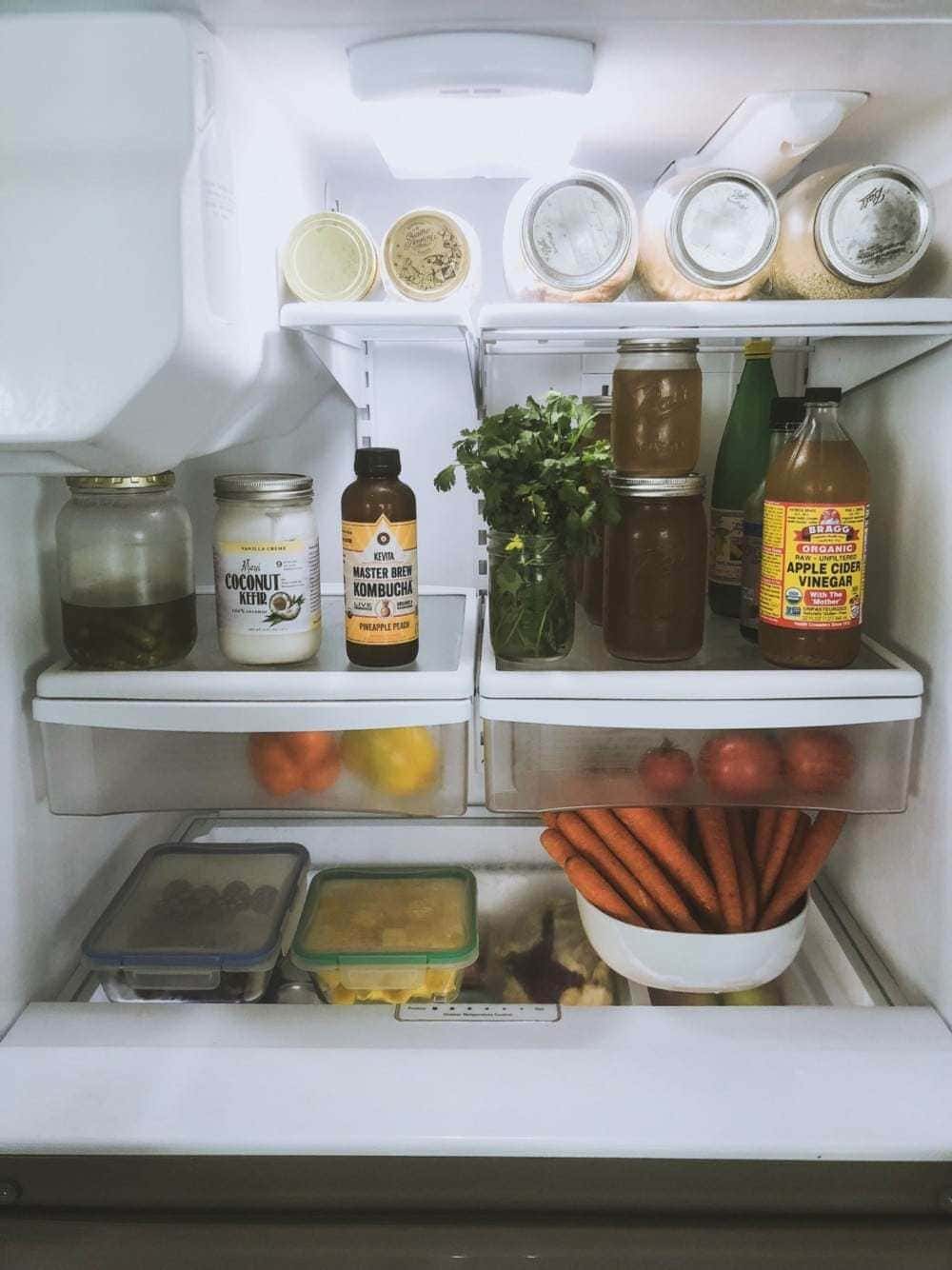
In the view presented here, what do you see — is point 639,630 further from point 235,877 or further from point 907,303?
point 235,877

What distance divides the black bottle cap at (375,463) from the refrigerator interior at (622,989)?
0.44ft

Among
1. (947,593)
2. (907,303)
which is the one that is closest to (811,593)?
(947,593)

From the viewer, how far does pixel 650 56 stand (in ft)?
3.10

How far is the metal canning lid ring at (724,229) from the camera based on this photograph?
97cm

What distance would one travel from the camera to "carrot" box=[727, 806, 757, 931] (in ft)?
3.85

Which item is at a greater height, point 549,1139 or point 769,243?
point 769,243

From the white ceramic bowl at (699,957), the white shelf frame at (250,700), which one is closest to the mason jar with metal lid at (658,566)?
the white shelf frame at (250,700)

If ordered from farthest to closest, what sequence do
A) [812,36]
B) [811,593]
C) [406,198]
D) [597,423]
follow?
[406,198] < [597,423] < [811,593] < [812,36]

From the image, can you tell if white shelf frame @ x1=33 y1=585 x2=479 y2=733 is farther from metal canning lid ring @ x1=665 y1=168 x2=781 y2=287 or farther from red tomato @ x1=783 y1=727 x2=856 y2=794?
metal canning lid ring @ x1=665 y1=168 x2=781 y2=287

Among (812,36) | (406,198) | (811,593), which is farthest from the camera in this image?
(406,198)

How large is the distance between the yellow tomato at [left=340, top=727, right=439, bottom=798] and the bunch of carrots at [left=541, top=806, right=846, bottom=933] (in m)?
0.22

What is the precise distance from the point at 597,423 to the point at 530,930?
71 cm

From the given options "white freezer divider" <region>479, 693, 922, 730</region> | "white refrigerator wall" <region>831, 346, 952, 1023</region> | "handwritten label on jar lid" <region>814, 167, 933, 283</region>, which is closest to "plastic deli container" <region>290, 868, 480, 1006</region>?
"white freezer divider" <region>479, 693, 922, 730</region>

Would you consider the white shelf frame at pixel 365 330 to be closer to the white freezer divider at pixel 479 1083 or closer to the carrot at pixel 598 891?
the carrot at pixel 598 891
